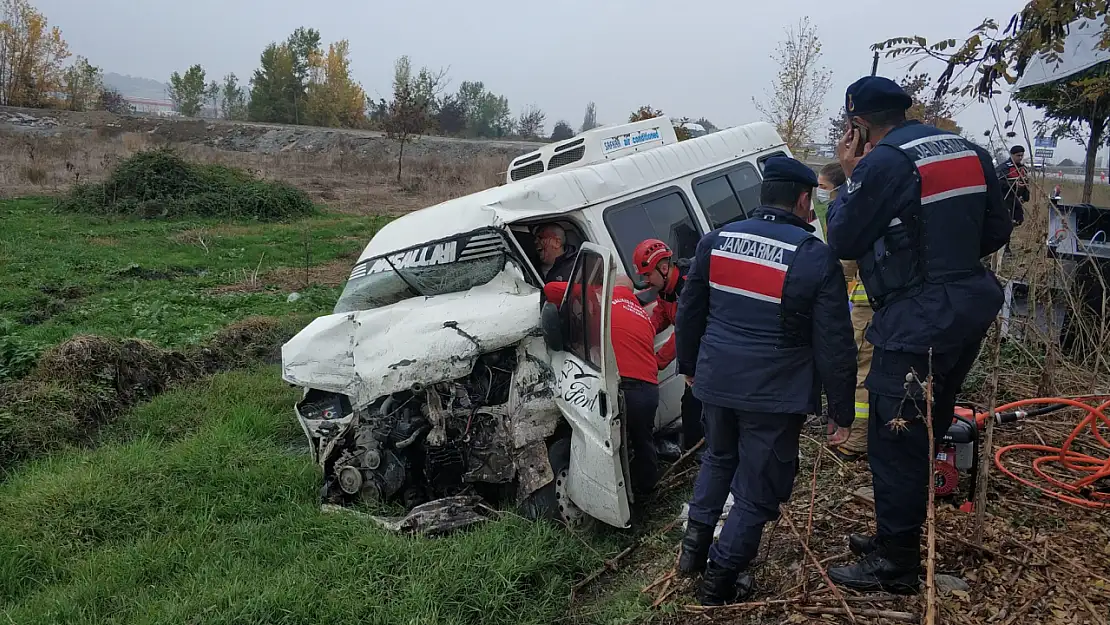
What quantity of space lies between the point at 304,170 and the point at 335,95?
25079 mm

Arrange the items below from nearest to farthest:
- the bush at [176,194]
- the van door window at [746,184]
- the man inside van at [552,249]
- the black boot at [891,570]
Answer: the black boot at [891,570] < the man inside van at [552,249] < the van door window at [746,184] < the bush at [176,194]

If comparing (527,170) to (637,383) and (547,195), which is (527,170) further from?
(637,383)

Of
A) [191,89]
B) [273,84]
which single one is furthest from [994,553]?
[191,89]

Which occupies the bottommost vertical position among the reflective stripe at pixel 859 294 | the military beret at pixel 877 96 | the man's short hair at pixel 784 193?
the reflective stripe at pixel 859 294

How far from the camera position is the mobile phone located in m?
2.92

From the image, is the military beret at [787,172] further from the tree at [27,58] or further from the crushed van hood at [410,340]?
the tree at [27,58]

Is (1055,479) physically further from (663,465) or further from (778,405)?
(663,465)

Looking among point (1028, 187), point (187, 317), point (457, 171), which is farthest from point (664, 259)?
point (457, 171)

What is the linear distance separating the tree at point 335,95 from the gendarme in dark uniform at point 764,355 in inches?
2048

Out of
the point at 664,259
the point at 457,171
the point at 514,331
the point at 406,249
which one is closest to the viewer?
the point at 514,331

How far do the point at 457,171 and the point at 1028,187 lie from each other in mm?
25704

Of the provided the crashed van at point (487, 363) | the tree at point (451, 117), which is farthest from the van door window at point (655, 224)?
the tree at point (451, 117)

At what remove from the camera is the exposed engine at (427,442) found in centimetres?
418

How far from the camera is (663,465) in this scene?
475 cm
